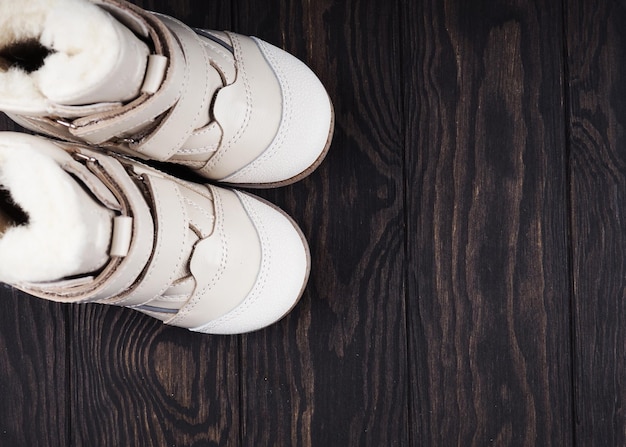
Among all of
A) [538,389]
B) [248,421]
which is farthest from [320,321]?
[538,389]

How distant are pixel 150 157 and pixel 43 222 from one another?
145 millimetres

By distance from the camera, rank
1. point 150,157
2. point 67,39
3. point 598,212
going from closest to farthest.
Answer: point 67,39 < point 150,157 < point 598,212

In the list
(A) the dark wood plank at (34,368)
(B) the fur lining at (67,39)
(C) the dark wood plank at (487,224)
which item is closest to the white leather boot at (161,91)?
(B) the fur lining at (67,39)

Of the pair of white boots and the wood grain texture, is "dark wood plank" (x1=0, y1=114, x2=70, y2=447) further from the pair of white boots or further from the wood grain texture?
the pair of white boots

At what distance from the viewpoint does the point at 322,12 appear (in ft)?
2.57

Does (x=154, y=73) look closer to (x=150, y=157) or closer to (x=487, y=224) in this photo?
(x=150, y=157)

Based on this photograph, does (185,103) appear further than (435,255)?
No

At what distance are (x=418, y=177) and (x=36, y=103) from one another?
437 mm

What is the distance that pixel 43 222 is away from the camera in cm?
51

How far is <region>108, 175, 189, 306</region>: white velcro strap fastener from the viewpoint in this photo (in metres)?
0.57

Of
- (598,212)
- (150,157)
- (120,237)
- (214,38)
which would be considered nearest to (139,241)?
(120,237)

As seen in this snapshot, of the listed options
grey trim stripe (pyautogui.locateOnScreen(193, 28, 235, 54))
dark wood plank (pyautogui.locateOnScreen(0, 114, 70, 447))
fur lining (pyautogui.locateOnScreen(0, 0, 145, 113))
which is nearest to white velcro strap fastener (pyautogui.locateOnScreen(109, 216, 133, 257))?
fur lining (pyautogui.locateOnScreen(0, 0, 145, 113))

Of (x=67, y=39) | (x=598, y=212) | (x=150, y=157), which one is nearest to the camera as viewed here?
(x=67, y=39)

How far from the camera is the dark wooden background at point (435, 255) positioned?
0.76 m
